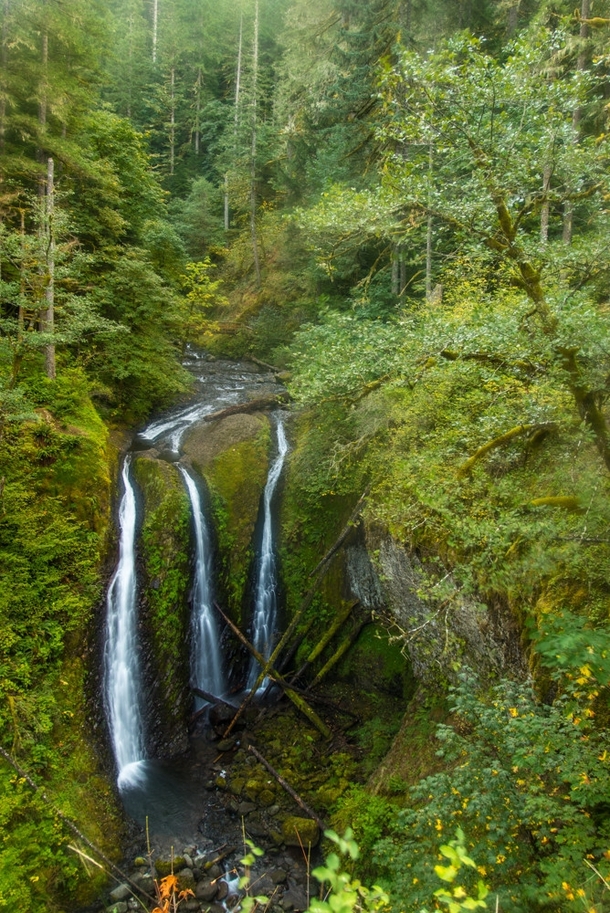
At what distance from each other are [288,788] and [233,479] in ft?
21.1

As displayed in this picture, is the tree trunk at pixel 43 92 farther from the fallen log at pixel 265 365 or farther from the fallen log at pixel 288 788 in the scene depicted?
the fallen log at pixel 288 788

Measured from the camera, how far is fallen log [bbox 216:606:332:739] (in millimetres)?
9047

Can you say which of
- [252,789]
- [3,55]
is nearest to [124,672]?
[252,789]

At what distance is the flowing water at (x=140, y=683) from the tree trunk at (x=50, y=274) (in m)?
2.70

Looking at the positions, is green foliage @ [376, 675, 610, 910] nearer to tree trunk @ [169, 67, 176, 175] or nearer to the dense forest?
the dense forest

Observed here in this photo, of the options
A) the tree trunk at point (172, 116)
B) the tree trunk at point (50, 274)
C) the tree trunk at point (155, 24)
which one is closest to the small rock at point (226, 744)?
the tree trunk at point (50, 274)

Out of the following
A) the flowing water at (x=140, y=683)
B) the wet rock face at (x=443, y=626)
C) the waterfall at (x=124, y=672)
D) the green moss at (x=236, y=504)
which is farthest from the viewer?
the green moss at (x=236, y=504)

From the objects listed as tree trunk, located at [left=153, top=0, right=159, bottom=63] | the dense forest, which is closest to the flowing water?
the dense forest

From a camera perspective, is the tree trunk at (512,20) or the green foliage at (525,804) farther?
the tree trunk at (512,20)

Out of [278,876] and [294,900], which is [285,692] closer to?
[278,876]

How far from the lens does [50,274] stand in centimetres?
901

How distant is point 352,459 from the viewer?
1042 centimetres

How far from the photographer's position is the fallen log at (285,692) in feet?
29.7

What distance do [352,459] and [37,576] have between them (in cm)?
626
